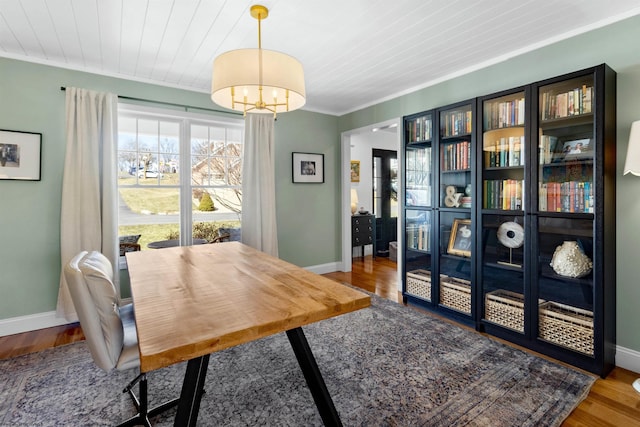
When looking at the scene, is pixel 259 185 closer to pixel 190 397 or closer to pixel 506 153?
pixel 506 153

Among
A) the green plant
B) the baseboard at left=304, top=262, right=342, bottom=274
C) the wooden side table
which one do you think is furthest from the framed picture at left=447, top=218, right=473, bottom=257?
the green plant

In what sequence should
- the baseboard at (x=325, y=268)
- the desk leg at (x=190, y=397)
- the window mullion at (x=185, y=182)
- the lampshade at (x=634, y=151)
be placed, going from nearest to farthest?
the desk leg at (x=190, y=397) < the lampshade at (x=634, y=151) < the window mullion at (x=185, y=182) < the baseboard at (x=325, y=268)

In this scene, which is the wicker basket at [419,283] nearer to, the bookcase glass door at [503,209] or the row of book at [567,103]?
the bookcase glass door at [503,209]

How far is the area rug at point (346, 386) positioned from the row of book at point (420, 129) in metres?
1.95

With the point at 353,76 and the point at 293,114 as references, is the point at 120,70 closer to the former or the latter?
the point at 293,114

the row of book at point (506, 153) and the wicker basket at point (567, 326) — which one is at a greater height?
the row of book at point (506, 153)

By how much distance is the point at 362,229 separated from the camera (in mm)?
5703

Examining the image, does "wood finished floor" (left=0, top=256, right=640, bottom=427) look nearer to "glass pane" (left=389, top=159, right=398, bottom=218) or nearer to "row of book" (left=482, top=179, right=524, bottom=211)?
"row of book" (left=482, top=179, right=524, bottom=211)

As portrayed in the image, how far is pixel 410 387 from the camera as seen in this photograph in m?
1.98

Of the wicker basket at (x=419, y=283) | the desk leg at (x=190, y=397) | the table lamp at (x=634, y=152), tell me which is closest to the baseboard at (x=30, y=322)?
the desk leg at (x=190, y=397)

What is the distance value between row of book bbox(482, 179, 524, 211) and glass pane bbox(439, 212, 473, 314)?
271 millimetres

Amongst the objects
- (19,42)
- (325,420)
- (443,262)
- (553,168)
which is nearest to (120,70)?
(19,42)

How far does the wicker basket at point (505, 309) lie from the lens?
8.36ft

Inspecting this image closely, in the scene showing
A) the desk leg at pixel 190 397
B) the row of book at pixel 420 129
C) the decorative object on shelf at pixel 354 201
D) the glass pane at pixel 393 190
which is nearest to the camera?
the desk leg at pixel 190 397
